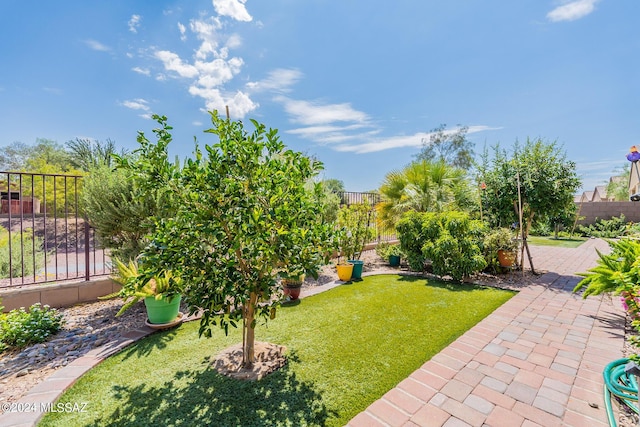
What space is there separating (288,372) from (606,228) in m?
18.7

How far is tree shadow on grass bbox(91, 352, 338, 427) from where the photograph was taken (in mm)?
1887

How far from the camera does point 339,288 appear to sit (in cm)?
529

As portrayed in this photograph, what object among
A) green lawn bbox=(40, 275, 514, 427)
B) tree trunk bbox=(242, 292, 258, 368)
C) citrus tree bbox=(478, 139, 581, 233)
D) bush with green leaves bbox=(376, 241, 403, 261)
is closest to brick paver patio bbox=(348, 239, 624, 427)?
green lawn bbox=(40, 275, 514, 427)

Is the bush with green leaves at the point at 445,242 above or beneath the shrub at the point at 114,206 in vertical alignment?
beneath

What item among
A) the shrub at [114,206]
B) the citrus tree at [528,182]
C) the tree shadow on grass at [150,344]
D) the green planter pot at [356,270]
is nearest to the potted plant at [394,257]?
the green planter pot at [356,270]

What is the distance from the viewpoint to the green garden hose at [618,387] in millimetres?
1952

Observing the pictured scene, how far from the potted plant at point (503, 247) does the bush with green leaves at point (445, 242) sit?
0.31 m

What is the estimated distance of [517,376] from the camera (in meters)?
2.41

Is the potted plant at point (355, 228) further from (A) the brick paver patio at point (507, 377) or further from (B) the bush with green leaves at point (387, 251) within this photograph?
(A) the brick paver patio at point (507, 377)

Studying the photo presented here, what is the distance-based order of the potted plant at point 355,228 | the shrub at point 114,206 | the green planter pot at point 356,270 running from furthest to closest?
the potted plant at point 355,228
the green planter pot at point 356,270
the shrub at point 114,206

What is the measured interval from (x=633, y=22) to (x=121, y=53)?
1044 cm

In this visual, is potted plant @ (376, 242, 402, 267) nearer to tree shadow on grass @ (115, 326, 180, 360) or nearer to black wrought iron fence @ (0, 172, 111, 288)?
tree shadow on grass @ (115, 326, 180, 360)

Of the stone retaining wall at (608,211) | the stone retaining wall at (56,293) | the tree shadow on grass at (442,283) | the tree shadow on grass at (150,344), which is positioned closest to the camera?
the tree shadow on grass at (150,344)

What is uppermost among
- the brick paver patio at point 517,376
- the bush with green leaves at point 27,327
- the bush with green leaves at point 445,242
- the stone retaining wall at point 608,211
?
the stone retaining wall at point 608,211
